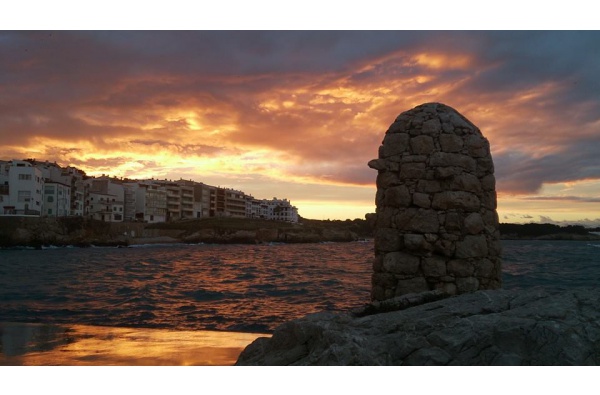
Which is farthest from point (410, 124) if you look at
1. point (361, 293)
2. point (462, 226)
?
point (361, 293)

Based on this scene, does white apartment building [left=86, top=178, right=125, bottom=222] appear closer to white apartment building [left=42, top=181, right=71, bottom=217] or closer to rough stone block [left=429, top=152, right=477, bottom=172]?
white apartment building [left=42, top=181, right=71, bottom=217]

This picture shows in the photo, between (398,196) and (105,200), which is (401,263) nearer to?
(398,196)

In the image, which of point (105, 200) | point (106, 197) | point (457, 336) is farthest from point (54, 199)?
point (457, 336)

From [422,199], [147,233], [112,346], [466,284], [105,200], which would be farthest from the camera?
[105,200]

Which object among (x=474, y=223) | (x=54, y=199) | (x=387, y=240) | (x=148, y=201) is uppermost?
(x=148, y=201)

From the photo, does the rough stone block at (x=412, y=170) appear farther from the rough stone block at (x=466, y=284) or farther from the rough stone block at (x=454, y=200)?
the rough stone block at (x=466, y=284)

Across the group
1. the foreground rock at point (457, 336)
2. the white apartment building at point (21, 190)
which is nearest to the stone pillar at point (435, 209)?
the foreground rock at point (457, 336)

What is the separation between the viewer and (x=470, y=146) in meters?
7.95

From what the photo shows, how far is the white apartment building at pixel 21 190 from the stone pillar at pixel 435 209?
289 feet

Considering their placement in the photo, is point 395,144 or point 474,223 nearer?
point 474,223

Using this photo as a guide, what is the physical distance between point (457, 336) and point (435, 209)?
3410 millimetres

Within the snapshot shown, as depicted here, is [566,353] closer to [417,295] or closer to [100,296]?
[417,295]

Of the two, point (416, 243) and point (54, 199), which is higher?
point (54, 199)

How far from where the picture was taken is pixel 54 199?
89.8m
